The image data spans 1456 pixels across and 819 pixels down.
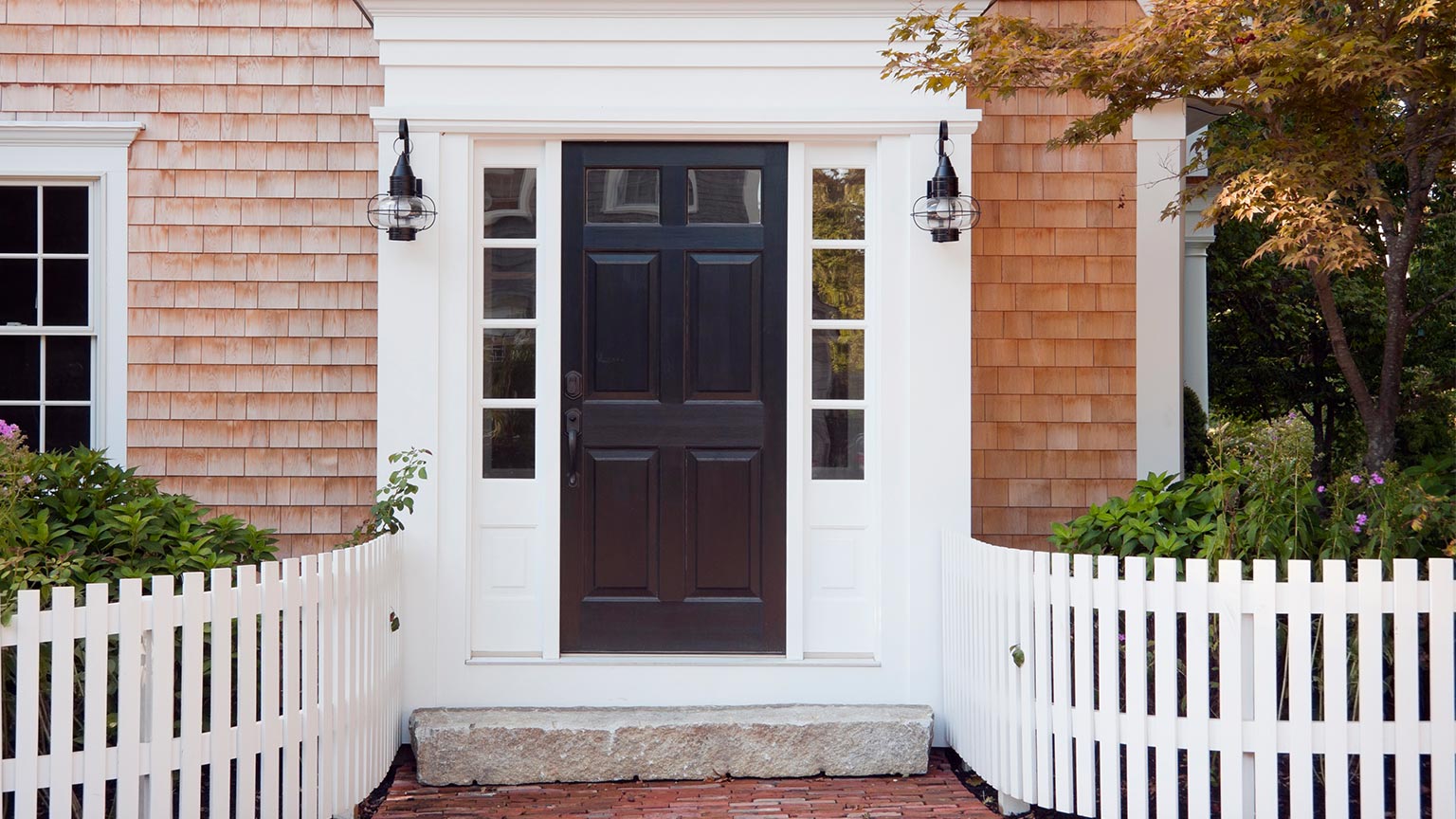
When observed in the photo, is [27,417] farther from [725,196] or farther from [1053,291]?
[1053,291]

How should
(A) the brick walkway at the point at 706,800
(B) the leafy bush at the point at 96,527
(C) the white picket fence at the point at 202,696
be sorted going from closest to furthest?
(C) the white picket fence at the point at 202,696 < (B) the leafy bush at the point at 96,527 < (A) the brick walkway at the point at 706,800

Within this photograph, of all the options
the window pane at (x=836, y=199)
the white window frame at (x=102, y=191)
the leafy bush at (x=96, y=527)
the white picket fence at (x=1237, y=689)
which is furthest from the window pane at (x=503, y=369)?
the white picket fence at (x=1237, y=689)

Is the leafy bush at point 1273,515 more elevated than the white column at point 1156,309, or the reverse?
the white column at point 1156,309

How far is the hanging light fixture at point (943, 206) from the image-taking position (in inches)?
159

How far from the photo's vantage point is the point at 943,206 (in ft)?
13.3

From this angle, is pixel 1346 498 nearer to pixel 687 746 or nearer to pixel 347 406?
pixel 687 746

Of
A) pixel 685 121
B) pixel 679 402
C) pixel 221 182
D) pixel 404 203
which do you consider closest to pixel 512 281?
pixel 404 203

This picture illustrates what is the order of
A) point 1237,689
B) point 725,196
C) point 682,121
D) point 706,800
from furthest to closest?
1. point 725,196
2. point 682,121
3. point 706,800
4. point 1237,689

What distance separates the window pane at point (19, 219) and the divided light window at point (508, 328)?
7.41 ft

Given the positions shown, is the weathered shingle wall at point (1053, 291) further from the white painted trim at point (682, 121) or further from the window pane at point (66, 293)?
the window pane at point (66, 293)

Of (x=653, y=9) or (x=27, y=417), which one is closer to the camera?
(x=653, y=9)

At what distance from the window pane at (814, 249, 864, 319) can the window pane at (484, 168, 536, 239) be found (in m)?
1.14

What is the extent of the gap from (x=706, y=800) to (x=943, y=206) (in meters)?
2.31

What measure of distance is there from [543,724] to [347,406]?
1791 mm
